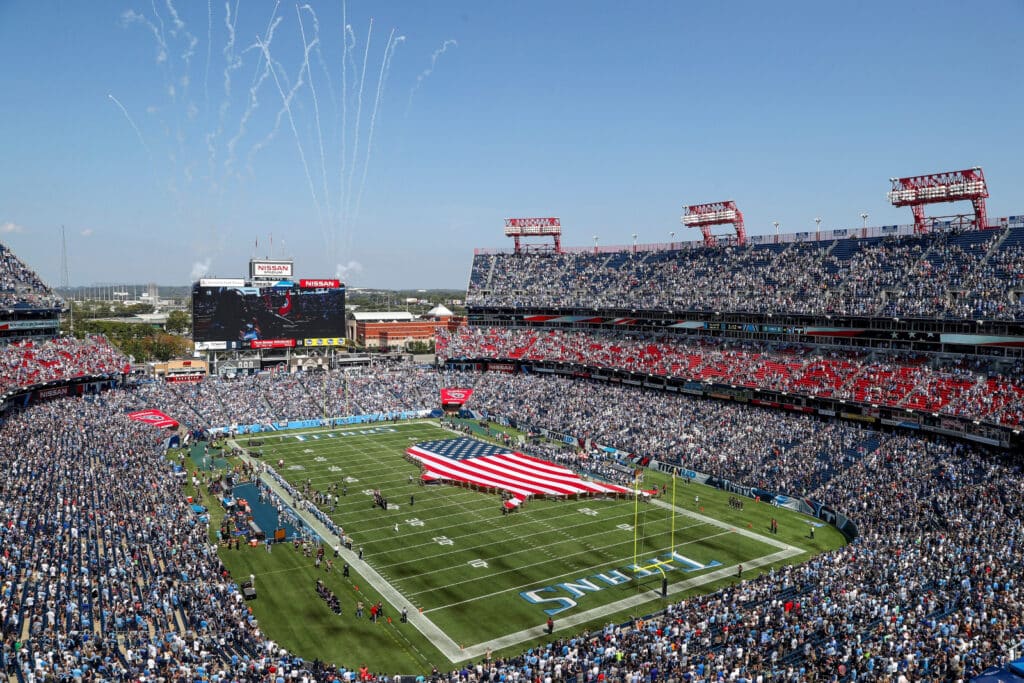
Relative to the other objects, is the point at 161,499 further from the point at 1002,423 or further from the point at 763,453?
the point at 1002,423

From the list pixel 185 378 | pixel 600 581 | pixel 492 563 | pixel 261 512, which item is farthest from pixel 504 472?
pixel 185 378

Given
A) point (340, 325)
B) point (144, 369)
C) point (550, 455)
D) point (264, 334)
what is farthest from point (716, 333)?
point (144, 369)

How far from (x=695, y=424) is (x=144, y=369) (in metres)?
63.2

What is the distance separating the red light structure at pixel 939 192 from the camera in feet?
161

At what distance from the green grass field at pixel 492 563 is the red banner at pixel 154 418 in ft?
47.7

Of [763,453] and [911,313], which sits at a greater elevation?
[911,313]

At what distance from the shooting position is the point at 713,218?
2623 inches

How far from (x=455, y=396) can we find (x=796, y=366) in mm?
30588

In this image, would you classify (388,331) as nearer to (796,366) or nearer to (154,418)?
(154,418)

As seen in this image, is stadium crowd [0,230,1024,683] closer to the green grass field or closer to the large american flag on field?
the green grass field

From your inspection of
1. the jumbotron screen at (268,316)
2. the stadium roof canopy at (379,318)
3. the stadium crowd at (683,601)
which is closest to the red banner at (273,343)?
the jumbotron screen at (268,316)

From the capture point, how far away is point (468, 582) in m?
28.8

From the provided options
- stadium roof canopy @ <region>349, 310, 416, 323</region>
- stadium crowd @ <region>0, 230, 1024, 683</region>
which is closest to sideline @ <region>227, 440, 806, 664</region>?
stadium crowd @ <region>0, 230, 1024, 683</region>

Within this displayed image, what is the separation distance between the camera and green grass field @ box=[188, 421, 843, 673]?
2458 cm
